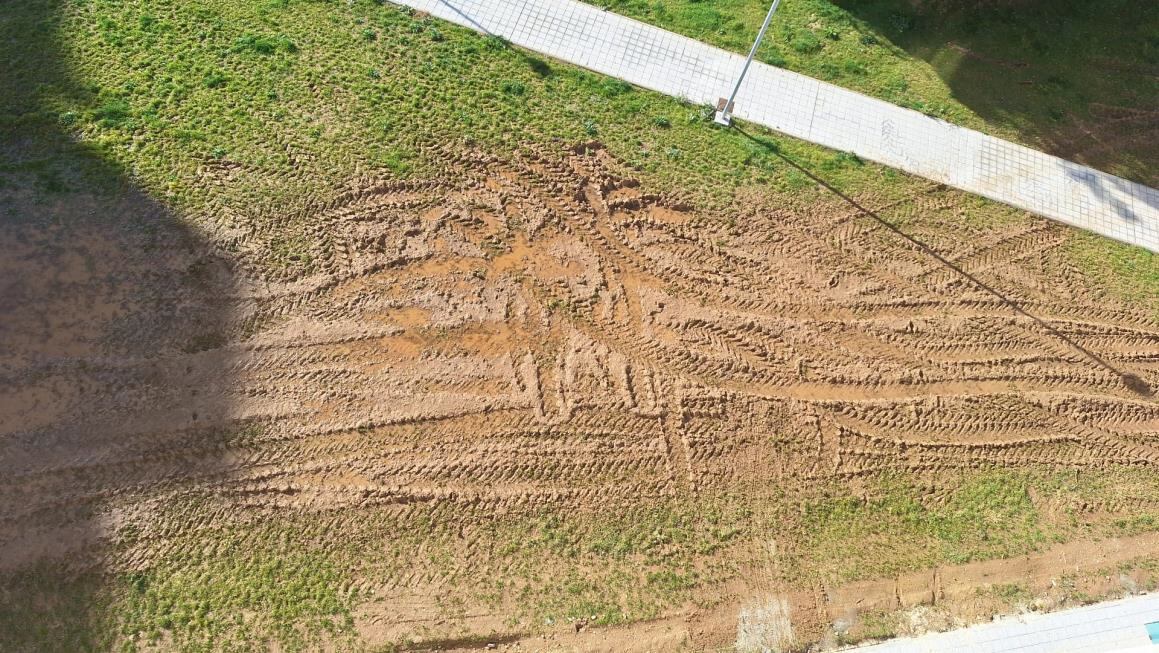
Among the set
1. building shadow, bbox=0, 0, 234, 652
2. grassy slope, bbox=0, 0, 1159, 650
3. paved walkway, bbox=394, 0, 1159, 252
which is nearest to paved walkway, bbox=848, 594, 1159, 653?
grassy slope, bbox=0, 0, 1159, 650

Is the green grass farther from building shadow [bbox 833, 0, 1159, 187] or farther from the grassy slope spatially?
the grassy slope

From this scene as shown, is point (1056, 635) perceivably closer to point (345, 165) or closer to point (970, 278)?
point (970, 278)

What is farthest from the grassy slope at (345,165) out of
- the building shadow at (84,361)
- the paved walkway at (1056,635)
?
the paved walkway at (1056,635)

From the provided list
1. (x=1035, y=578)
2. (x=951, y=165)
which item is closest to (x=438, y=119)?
(x=951, y=165)

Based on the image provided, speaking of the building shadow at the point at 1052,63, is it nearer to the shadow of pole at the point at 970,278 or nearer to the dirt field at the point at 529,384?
the dirt field at the point at 529,384

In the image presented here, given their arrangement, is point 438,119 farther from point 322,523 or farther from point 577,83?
point 322,523
